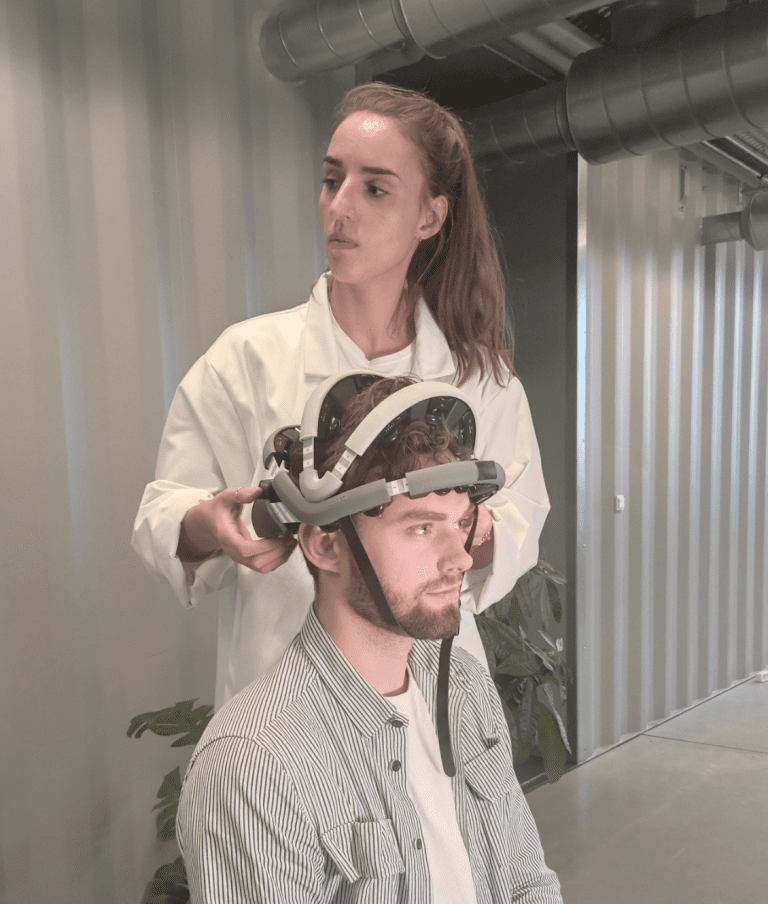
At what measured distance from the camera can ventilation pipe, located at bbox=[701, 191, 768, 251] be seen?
417 cm

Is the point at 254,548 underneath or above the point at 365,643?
above

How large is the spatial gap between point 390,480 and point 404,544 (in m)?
0.08

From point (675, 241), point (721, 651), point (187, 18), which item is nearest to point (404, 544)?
point (187, 18)

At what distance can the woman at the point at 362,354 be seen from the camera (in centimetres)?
120

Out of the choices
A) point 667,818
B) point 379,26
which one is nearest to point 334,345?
point 379,26

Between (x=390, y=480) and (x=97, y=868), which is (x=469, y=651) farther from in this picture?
(x=97, y=868)

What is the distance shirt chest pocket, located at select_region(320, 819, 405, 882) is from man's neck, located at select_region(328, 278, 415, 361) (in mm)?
681

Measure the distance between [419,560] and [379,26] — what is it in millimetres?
1694

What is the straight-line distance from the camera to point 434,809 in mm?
1032

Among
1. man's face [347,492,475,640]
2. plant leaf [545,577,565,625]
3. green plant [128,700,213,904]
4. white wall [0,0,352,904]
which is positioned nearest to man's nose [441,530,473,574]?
man's face [347,492,475,640]

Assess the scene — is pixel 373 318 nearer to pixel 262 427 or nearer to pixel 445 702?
pixel 262 427

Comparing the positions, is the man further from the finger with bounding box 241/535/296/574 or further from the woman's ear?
the woman's ear

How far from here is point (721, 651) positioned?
186 inches

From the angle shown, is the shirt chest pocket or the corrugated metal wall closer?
the shirt chest pocket
